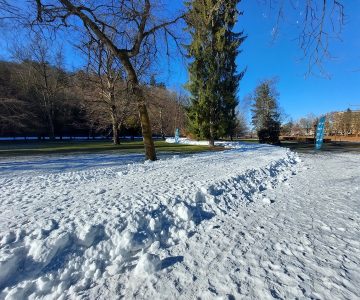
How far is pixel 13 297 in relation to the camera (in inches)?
101

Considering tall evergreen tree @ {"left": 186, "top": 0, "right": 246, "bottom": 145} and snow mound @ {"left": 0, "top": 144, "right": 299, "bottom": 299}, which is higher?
tall evergreen tree @ {"left": 186, "top": 0, "right": 246, "bottom": 145}

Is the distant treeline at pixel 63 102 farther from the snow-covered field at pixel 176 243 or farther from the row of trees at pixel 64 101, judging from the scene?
the snow-covered field at pixel 176 243

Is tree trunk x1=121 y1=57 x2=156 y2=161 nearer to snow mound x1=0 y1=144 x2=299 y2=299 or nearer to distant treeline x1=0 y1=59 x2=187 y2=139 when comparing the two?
distant treeline x1=0 y1=59 x2=187 y2=139

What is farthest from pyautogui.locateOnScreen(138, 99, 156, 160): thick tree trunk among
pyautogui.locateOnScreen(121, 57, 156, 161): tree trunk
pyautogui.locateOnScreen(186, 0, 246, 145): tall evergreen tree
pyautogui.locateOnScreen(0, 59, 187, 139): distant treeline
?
pyautogui.locateOnScreen(186, 0, 246, 145): tall evergreen tree

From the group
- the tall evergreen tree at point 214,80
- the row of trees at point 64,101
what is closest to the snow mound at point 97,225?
the row of trees at point 64,101

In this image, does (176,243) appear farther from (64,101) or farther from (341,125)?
(341,125)

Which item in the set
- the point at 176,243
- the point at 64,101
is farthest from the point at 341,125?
the point at 176,243

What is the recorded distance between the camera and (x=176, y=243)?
3.76 m

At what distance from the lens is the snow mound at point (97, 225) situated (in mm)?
2934

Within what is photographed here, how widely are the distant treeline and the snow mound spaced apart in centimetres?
901

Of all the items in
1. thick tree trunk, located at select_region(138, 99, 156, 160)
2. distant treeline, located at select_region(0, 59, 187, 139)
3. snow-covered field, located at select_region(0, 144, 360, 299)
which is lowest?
snow-covered field, located at select_region(0, 144, 360, 299)

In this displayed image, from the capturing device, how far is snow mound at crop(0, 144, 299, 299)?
2934 millimetres

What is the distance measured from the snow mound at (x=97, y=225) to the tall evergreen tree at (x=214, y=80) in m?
16.6

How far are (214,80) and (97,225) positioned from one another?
20.9 m
